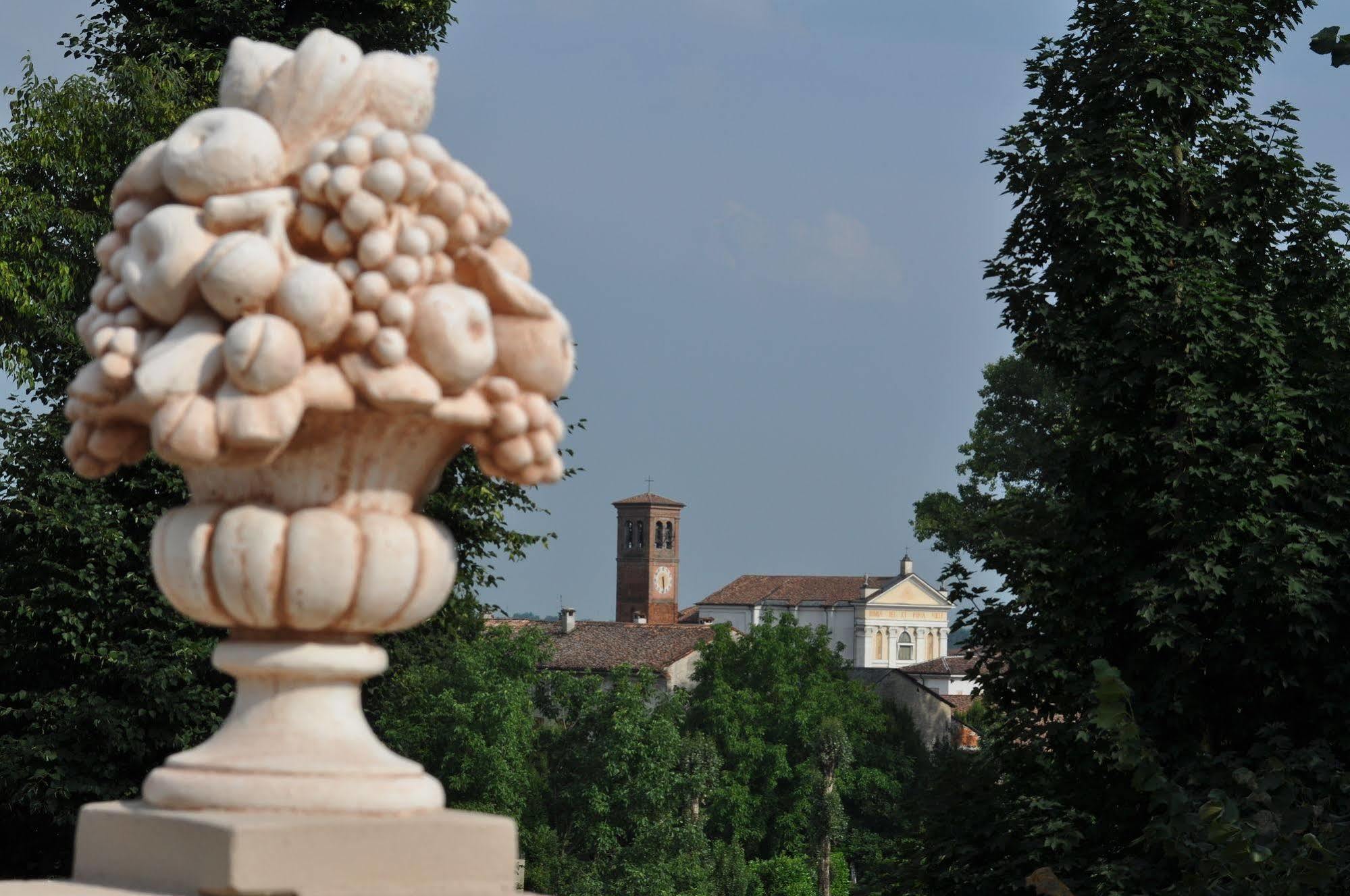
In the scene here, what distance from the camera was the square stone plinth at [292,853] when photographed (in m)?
2.80

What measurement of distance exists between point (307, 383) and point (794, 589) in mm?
108049

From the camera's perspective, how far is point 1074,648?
595 inches

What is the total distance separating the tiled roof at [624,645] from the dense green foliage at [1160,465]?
184 ft

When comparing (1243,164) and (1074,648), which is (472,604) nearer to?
(1074,648)

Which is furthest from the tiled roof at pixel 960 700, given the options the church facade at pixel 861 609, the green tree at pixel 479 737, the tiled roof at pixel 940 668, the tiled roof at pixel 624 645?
the green tree at pixel 479 737

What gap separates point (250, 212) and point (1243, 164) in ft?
47.1

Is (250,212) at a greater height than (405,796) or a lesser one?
greater

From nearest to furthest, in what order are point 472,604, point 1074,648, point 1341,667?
point 1341,667
point 1074,648
point 472,604

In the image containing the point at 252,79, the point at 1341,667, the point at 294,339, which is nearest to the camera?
the point at 294,339

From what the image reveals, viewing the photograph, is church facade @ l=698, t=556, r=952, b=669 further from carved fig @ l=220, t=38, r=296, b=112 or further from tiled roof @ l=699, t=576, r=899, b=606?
carved fig @ l=220, t=38, r=296, b=112

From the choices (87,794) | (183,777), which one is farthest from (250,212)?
(87,794)

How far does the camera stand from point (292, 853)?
Answer: 2.83m

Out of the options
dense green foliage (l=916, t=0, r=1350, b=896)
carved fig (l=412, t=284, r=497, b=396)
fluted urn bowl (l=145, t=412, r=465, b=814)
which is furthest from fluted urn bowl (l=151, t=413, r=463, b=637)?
dense green foliage (l=916, t=0, r=1350, b=896)

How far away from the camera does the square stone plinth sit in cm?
280
